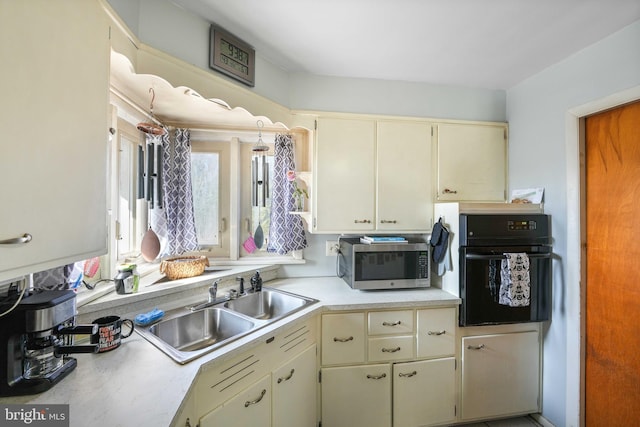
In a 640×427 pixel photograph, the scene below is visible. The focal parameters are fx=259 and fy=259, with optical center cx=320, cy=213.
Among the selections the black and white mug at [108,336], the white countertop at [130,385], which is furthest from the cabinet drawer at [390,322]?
the black and white mug at [108,336]

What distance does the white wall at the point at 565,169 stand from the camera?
154 cm

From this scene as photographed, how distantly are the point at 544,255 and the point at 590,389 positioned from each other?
840 mm

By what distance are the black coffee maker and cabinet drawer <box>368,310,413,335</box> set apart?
54.5 inches

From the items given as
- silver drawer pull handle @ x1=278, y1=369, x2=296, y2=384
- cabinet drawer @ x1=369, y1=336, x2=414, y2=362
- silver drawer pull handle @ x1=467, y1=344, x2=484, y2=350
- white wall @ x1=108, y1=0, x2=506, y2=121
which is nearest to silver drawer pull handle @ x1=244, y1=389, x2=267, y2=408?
silver drawer pull handle @ x1=278, y1=369, x2=296, y2=384

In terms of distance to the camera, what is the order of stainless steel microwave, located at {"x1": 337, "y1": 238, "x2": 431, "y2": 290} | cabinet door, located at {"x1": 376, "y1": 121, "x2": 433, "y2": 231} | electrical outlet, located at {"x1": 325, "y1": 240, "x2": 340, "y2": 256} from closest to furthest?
stainless steel microwave, located at {"x1": 337, "y1": 238, "x2": 431, "y2": 290} < cabinet door, located at {"x1": 376, "y1": 121, "x2": 433, "y2": 231} < electrical outlet, located at {"x1": 325, "y1": 240, "x2": 340, "y2": 256}

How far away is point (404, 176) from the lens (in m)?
2.01

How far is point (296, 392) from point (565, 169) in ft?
7.20

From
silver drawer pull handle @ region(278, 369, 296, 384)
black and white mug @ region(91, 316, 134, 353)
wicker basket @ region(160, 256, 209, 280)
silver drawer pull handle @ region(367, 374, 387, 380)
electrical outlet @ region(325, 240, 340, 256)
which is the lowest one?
silver drawer pull handle @ region(367, 374, 387, 380)

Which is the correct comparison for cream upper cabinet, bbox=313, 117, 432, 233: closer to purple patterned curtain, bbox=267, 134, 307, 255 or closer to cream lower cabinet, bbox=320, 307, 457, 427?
purple patterned curtain, bbox=267, 134, 307, 255

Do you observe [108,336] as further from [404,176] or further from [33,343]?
[404,176]

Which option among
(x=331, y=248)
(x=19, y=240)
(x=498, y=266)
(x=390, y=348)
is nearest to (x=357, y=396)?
(x=390, y=348)

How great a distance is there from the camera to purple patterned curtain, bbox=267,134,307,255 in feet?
6.77

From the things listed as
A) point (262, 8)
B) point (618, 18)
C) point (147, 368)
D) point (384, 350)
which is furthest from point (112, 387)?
point (618, 18)

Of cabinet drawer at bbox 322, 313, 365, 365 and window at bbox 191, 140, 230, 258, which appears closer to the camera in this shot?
cabinet drawer at bbox 322, 313, 365, 365
